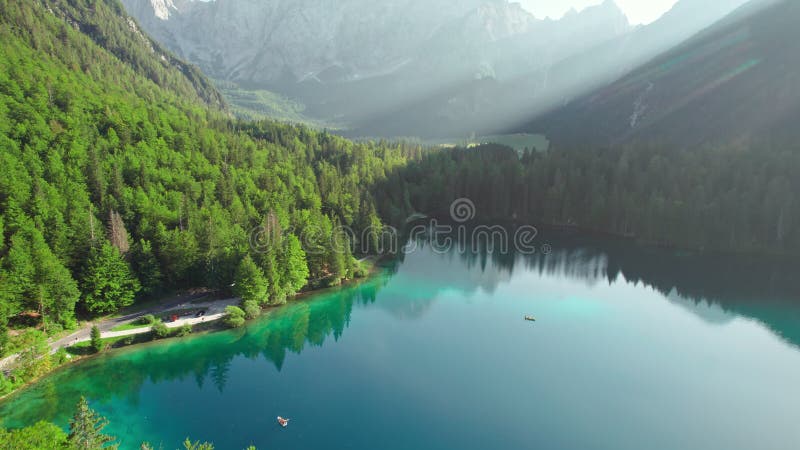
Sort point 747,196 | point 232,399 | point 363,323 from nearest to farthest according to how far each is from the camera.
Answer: point 232,399, point 363,323, point 747,196

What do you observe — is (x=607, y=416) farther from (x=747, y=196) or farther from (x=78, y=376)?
(x=747, y=196)

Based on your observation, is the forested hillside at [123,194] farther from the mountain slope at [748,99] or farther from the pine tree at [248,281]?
the mountain slope at [748,99]

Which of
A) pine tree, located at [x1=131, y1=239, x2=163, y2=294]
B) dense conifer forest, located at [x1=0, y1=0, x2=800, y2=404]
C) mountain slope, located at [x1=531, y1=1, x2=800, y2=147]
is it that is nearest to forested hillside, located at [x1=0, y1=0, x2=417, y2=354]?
pine tree, located at [x1=131, y1=239, x2=163, y2=294]

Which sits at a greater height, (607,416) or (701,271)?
(701,271)

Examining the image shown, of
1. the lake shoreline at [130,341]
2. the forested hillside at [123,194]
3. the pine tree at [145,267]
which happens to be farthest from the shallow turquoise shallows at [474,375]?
the pine tree at [145,267]

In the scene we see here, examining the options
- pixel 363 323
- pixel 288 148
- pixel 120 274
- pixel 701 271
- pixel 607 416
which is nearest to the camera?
pixel 607 416

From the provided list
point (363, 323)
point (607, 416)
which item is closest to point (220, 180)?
point (363, 323)

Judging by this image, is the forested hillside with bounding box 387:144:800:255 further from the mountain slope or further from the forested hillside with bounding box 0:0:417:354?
the mountain slope
